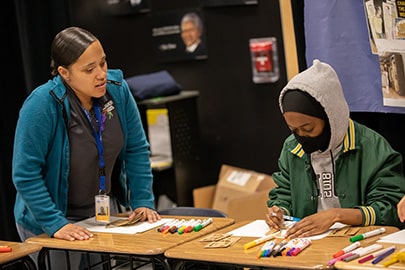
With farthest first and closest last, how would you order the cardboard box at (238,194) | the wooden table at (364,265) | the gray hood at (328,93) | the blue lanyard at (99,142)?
the cardboard box at (238,194)
the blue lanyard at (99,142)
the gray hood at (328,93)
the wooden table at (364,265)

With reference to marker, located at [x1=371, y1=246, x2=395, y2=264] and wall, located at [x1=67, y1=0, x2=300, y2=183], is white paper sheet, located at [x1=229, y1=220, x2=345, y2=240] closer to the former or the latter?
marker, located at [x1=371, y1=246, x2=395, y2=264]

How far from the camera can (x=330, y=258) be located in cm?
283

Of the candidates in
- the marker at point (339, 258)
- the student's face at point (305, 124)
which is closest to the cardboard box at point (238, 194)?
the student's face at point (305, 124)

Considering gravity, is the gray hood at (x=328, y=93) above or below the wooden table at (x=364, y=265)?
above

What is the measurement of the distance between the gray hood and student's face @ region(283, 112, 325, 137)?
0.16ft

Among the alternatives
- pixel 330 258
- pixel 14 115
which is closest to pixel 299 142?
pixel 330 258

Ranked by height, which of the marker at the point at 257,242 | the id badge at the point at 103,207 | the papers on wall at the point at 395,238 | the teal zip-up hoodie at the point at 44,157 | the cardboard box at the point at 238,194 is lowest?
the cardboard box at the point at 238,194

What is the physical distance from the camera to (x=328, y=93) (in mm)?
3277

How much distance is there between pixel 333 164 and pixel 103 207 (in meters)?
1.04

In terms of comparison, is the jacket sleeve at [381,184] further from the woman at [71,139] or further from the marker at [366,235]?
the woman at [71,139]

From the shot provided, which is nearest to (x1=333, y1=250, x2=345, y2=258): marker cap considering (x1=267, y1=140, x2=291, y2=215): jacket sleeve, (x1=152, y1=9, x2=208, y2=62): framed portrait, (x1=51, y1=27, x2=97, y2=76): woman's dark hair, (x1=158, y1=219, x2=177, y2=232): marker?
(x1=267, y1=140, x2=291, y2=215): jacket sleeve

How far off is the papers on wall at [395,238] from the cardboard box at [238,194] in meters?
2.32

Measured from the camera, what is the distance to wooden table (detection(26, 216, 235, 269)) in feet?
10.6

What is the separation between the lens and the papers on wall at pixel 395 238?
2.94 m
